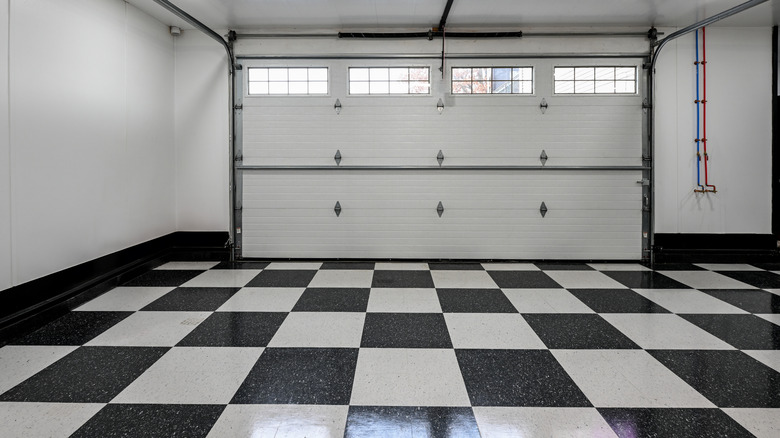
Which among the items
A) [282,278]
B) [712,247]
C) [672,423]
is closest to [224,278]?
[282,278]

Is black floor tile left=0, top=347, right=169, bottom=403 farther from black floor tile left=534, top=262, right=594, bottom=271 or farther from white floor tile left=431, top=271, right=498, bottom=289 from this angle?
black floor tile left=534, top=262, right=594, bottom=271

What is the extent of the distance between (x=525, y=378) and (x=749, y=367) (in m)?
1.20

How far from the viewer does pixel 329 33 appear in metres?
4.98

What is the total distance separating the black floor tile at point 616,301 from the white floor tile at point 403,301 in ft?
3.99

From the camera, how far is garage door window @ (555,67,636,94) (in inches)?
195

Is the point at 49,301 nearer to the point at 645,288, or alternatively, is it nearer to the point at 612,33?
the point at 645,288

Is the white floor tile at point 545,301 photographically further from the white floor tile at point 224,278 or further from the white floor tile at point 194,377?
the white floor tile at point 224,278

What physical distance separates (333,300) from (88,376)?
66.7 inches

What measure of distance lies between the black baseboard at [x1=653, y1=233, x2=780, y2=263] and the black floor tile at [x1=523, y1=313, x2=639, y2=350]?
2.65 meters

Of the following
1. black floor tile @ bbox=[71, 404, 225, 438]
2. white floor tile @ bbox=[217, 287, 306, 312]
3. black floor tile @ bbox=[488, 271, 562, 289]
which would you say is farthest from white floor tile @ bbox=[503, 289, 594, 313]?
black floor tile @ bbox=[71, 404, 225, 438]

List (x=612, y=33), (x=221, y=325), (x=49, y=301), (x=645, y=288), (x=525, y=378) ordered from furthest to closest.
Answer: (x=612, y=33) < (x=645, y=288) < (x=49, y=301) < (x=221, y=325) < (x=525, y=378)

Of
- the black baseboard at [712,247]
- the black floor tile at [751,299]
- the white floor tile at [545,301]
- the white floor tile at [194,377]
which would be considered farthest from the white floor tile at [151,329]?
the black baseboard at [712,247]

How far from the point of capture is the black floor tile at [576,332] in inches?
99.8

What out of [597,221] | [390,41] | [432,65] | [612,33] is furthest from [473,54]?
[597,221]
